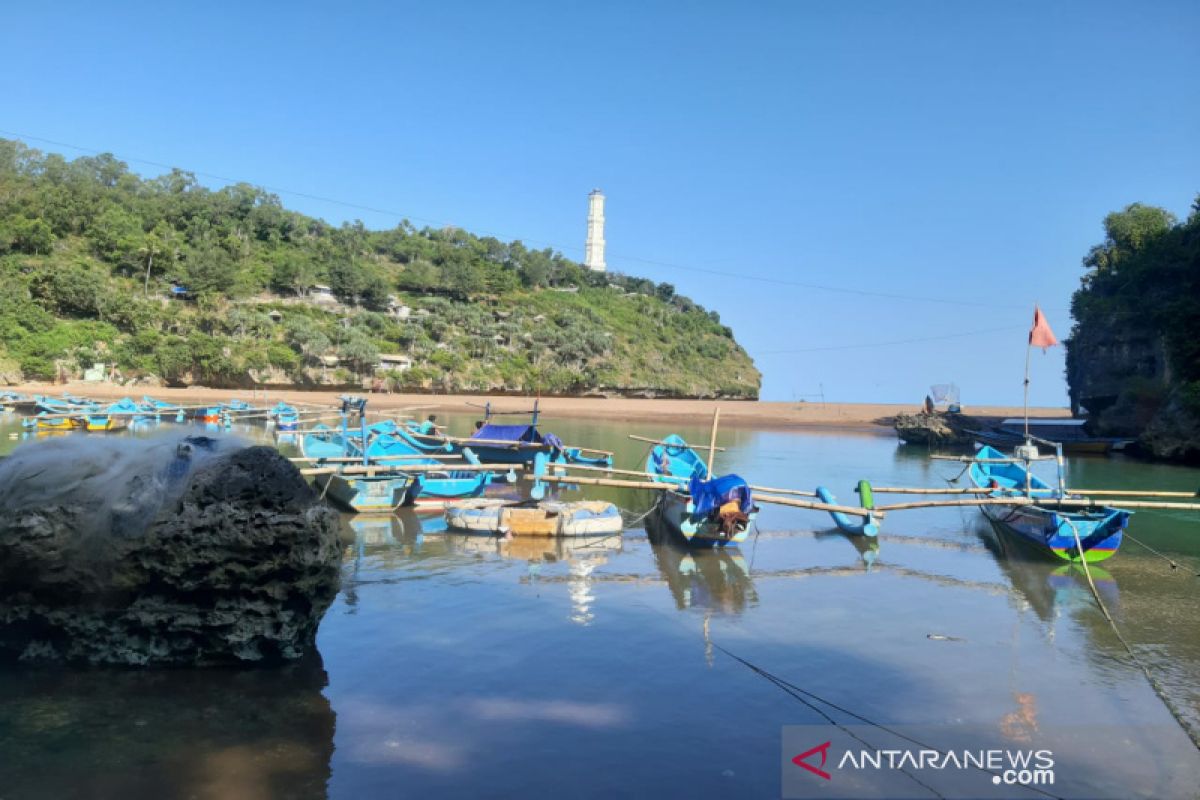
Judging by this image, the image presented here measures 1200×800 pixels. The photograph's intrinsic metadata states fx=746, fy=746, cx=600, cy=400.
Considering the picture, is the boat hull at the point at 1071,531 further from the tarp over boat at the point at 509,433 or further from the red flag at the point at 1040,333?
the tarp over boat at the point at 509,433

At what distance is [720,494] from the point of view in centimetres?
1216

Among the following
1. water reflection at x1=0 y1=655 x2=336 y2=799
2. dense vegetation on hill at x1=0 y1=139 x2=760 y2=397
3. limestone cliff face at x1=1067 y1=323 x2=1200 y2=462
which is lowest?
water reflection at x1=0 y1=655 x2=336 y2=799

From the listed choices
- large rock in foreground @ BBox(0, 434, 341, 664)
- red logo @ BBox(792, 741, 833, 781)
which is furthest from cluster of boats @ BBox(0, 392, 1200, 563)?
large rock in foreground @ BBox(0, 434, 341, 664)

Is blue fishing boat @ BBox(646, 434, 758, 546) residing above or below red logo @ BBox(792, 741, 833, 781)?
above

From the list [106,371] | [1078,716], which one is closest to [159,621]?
[1078,716]

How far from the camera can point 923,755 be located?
19.6 feet

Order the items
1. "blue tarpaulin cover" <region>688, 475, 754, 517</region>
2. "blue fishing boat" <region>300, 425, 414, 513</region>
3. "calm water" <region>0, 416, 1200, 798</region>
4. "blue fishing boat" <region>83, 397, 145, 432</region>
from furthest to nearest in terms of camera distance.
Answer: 1. "blue fishing boat" <region>83, 397, 145, 432</region>
2. "blue fishing boat" <region>300, 425, 414, 513</region>
3. "blue tarpaulin cover" <region>688, 475, 754, 517</region>
4. "calm water" <region>0, 416, 1200, 798</region>

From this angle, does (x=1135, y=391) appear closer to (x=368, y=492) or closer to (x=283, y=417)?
(x=368, y=492)

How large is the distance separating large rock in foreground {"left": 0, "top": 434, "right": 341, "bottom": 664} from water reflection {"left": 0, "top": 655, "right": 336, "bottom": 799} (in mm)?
270

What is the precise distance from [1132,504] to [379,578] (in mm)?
12741

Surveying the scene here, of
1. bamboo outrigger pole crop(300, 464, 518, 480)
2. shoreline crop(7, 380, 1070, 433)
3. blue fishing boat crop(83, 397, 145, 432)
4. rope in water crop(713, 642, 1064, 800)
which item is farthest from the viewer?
shoreline crop(7, 380, 1070, 433)

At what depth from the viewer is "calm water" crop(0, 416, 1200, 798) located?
5324 millimetres

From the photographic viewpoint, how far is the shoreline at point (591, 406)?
138ft

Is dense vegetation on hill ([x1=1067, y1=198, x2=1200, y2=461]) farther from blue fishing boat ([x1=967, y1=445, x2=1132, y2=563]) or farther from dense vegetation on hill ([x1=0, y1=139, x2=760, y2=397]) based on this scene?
dense vegetation on hill ([x1=0, y1=139, x2=760, y2=397])
